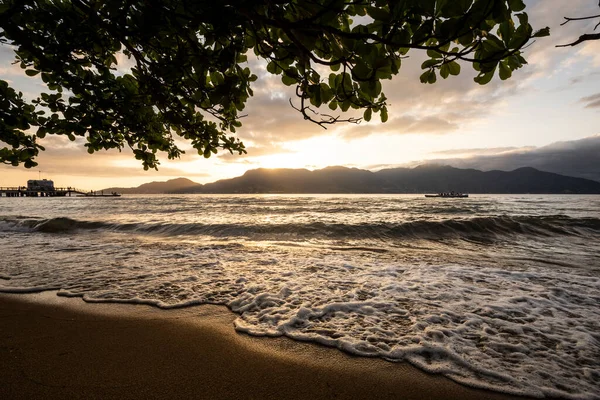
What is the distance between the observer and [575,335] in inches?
147

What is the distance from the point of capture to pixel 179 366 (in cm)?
290

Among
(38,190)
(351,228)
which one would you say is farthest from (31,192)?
(351,228)

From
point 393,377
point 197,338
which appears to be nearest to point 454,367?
point 393,377

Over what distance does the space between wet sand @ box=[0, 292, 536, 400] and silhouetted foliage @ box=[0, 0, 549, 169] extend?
240 cm

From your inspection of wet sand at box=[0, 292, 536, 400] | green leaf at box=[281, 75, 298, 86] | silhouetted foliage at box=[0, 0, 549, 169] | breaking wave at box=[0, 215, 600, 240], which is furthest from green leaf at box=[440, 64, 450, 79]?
breaking wave at box=[0, 215, 600, 240]

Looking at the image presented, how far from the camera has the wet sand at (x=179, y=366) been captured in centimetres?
254

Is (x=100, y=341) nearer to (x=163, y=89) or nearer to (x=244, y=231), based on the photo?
(x=163, y=89)

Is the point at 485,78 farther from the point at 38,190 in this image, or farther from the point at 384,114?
the point at 38,190

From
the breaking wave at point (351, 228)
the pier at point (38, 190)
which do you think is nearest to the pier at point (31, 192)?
the pier at point (38, 190)

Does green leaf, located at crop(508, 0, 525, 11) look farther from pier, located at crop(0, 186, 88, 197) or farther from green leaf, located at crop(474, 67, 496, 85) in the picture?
pier, located at crop(0, 186, 88, 197)

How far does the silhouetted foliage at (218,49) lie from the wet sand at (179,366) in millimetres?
2402

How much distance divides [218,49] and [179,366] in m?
3.27

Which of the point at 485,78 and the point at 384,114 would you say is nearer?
the point at 485,78

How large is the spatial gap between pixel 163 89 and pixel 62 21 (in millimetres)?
1239
